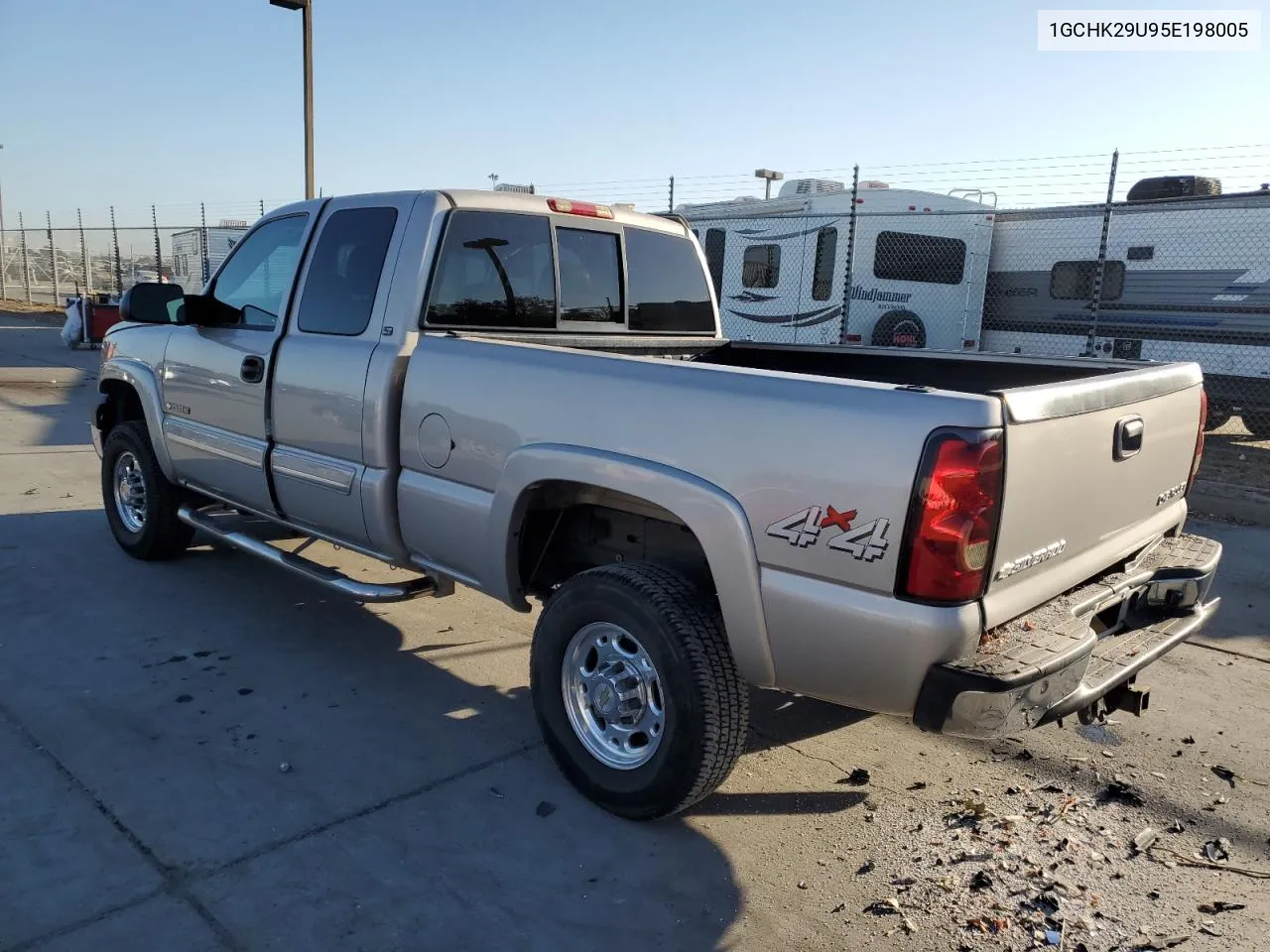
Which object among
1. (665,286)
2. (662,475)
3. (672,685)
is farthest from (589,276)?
(672,685)

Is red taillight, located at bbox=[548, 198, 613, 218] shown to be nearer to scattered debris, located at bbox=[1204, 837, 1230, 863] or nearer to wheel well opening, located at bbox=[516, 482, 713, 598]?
wheel well opening, located at bbox=[516, 482, 713, 598]

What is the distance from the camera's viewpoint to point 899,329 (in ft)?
45.3

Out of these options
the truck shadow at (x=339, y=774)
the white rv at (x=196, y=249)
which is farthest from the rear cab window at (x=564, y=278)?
the white rv at (x=196, y=249)

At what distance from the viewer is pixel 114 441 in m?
5.77

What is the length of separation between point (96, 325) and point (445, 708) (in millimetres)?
17173

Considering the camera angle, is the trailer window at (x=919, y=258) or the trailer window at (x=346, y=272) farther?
the trailer window at (x=919, y=258)

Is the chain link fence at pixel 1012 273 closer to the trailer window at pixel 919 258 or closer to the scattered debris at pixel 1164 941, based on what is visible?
the trailer window at pixel 919 258

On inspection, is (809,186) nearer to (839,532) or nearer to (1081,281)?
(1081,281)

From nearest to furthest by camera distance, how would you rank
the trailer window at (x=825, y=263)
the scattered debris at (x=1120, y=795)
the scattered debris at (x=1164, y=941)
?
1. the scattered debris at (x=1164, y=941)
2. the scattered debris at (x=1120, y=795)
3. the trailer window at (x=825, y=263)

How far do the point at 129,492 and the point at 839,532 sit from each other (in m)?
4.93

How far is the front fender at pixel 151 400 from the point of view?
5281mm

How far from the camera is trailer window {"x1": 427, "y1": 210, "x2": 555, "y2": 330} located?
3.95m

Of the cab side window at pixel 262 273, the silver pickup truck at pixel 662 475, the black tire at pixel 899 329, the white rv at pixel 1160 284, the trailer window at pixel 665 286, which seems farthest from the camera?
the black tire at pixel 899 329

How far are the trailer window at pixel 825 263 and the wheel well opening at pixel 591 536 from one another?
11.1 m
